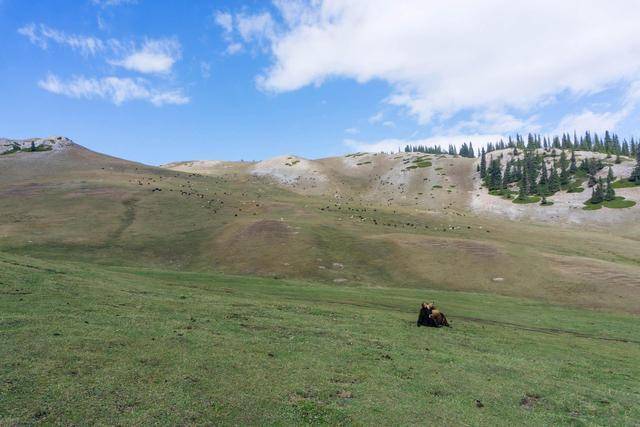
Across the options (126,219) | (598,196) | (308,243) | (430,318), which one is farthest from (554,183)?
(430,318)

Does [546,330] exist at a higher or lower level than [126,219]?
lower

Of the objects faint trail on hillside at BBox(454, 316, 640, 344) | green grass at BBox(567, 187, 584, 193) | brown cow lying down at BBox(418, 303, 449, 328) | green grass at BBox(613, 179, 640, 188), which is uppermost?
green grass at BBox(613, 179, 640, 188)

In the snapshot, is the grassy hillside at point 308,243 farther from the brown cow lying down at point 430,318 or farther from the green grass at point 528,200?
the green grass at point 528,200

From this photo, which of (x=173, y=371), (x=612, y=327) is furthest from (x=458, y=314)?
(x=173, y=371)

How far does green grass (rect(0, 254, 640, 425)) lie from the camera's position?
15.7 m

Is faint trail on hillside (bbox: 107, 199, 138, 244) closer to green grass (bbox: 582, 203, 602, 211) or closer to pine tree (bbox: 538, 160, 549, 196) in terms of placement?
green grass (bbox: 582, 203, 602, 211)

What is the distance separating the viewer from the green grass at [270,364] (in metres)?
15.7

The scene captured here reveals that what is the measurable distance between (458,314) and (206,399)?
30030 millimetres

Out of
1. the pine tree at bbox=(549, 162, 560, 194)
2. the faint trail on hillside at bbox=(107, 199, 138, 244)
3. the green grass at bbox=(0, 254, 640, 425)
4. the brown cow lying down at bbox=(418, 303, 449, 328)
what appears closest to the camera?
the green grass at bbox=(0, 254, 640, 425)

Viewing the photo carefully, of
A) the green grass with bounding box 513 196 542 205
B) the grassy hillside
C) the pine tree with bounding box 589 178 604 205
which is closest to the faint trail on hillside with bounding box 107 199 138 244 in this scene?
the grassy hillside

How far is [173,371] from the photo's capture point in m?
18.1

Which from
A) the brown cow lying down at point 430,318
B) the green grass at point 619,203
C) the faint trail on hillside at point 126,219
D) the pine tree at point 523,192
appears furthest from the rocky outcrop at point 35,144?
the green grass at point 619,203

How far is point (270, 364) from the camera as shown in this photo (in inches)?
798

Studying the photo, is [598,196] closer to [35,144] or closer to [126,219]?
[126,219]
